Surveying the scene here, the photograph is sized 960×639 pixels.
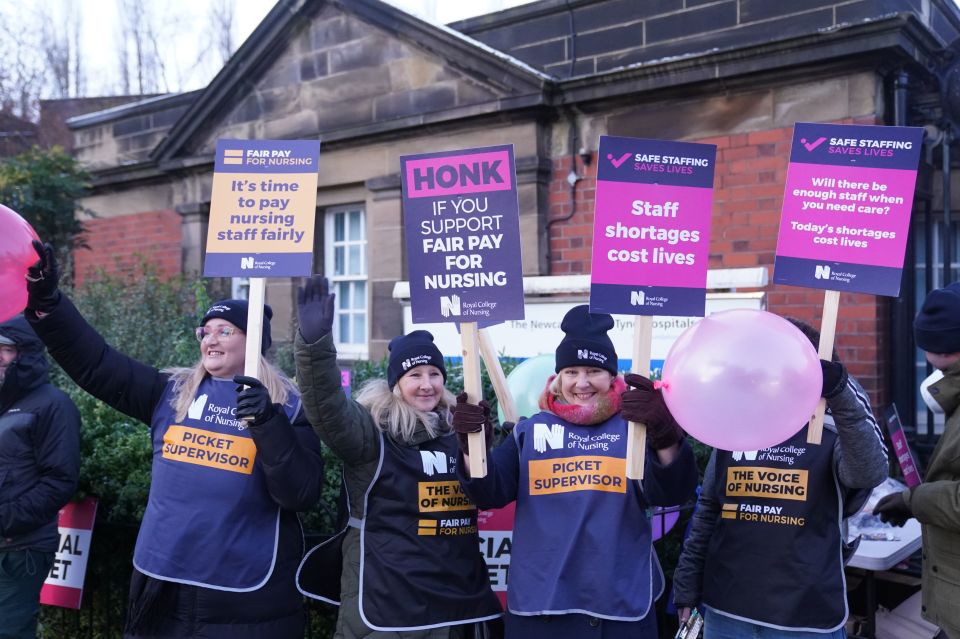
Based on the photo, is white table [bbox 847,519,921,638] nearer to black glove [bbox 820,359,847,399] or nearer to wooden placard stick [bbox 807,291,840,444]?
wooden placard stick [bbox 807,291,840,444]

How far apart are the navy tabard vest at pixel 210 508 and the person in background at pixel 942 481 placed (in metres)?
2.21

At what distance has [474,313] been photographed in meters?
2.90

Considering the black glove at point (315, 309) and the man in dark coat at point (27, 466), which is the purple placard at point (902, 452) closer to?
the black glove at point (315, 309)

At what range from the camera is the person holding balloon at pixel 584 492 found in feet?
8.81

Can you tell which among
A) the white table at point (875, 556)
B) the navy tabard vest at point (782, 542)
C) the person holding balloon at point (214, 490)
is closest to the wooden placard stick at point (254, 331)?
the person holding balloon at point (214, 490)

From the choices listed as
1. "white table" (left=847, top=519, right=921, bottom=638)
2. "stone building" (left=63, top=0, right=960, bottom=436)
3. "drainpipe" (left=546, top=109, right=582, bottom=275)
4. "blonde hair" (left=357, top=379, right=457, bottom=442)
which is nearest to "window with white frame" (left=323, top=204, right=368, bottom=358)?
"stone building" (left=63, top=0, right=960, bottom=436)

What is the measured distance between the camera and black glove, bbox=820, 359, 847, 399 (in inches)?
106

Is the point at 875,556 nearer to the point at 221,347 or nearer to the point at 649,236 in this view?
the point at 649,236

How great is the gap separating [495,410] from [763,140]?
3.40 meters

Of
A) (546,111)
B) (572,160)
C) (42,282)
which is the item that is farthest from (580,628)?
(546,111)

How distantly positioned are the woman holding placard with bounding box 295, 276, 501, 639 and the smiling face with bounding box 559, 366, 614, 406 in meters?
0.46

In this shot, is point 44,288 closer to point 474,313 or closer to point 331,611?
point 474,313

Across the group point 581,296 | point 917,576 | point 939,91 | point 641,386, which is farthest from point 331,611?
point 939,91

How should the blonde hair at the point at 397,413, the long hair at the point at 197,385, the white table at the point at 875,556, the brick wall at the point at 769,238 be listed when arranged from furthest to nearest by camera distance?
1. the brick wall at the point at 769,238
2. the white table at the point at 875,556
3. the long hair at the point at 197,385
4. the blonde hair at the point at 397,413
